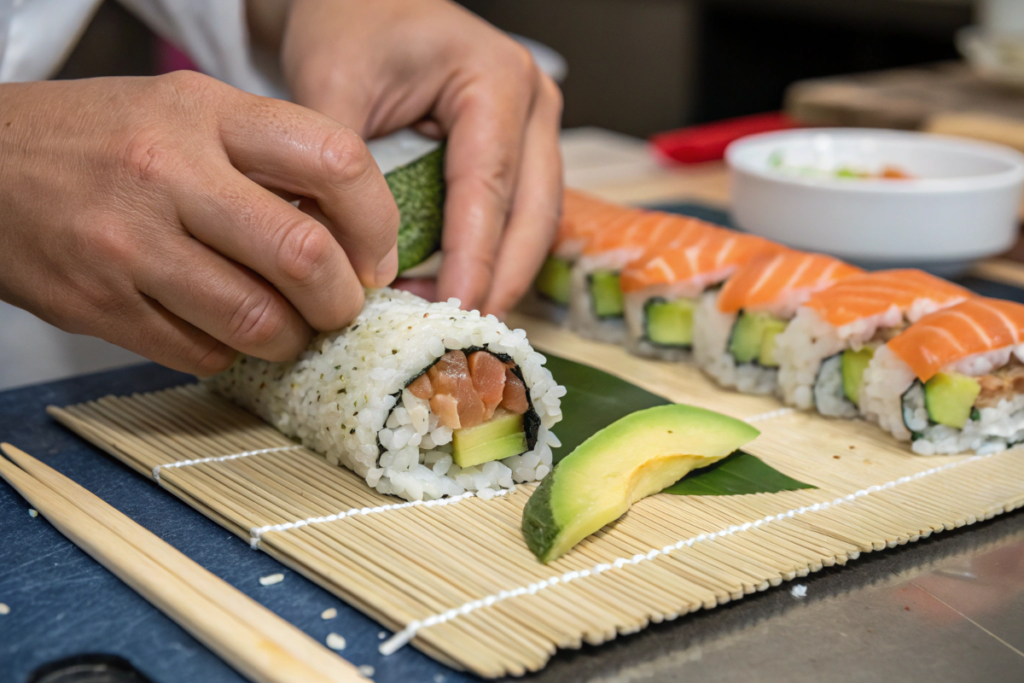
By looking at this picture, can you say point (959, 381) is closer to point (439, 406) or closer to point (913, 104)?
point (439, 406)

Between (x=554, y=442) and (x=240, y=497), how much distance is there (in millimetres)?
489

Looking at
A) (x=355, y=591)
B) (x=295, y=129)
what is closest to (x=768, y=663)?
(x=355, y=591)

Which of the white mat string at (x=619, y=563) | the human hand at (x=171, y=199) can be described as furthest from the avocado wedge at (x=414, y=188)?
the white mat string at (x=619, y=563)

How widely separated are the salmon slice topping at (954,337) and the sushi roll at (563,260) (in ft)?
2.72

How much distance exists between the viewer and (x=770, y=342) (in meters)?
1.89

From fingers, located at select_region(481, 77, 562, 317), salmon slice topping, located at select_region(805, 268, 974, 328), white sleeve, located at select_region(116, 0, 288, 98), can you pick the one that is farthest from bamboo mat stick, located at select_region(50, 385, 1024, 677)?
white sleeve, located at select_region(116, 0, 288, 98)

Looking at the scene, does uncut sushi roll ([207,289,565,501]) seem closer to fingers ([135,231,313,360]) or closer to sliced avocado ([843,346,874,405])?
fingers ([135,231,313,360])

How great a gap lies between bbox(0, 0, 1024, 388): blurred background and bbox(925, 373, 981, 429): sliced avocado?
172cm

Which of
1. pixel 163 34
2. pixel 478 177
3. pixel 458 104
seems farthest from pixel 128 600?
pixel 163 34

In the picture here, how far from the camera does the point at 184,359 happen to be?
5.09ft

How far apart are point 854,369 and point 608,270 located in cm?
63

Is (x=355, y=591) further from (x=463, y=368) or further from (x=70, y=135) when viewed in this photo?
(x=70, y=135)

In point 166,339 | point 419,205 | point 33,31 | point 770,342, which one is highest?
point 33,31

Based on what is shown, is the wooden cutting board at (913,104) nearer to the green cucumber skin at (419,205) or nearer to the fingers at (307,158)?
the green cucumber skin at (419,205)
